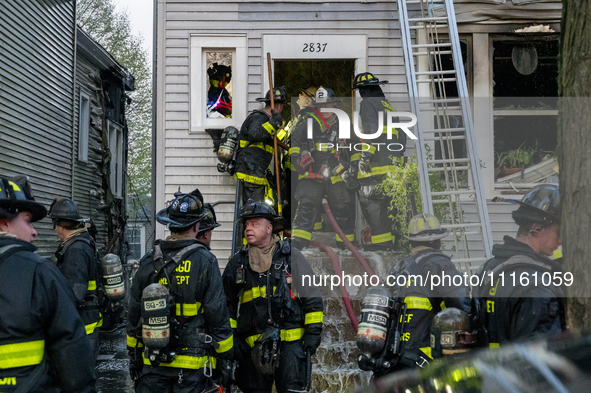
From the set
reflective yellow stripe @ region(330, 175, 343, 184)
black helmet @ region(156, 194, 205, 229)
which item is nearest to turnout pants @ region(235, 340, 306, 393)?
black helmet @ region(156, 194, 205, 229)

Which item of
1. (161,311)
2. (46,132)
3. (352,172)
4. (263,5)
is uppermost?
(263,5)

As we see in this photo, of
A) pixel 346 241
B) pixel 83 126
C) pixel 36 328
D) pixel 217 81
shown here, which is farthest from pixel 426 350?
pixel 83 126

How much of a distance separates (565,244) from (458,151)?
6.18 metres

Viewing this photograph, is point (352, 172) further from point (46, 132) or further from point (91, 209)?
point (91, 209)

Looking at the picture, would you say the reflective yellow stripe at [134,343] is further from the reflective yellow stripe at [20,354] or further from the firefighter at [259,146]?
the firefighter at [259,146]

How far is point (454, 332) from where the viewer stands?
133 inches

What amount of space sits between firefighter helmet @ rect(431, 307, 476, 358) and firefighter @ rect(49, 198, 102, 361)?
11.6 ft

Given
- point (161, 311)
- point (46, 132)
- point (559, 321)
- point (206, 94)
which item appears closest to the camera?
point (559, 321)

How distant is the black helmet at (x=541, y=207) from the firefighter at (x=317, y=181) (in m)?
4.22

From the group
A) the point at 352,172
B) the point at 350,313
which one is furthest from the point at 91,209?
the point at 350,313

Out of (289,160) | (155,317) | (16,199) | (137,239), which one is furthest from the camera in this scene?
(137,239)

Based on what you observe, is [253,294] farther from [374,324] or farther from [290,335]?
[374,324]

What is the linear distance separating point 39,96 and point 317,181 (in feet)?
21.3

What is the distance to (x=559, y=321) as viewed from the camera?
3.01m
